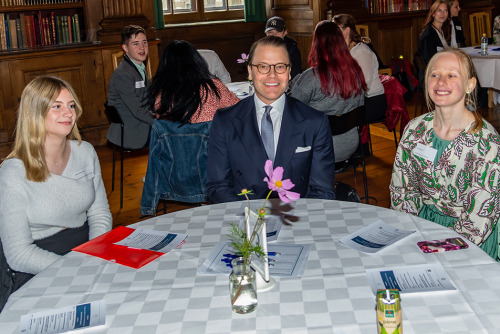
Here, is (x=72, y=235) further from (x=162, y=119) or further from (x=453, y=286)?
(x=453, y=286)

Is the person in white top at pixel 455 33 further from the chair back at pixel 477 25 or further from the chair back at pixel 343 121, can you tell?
the chair back at pixel 343 121

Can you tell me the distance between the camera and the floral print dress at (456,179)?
251cm

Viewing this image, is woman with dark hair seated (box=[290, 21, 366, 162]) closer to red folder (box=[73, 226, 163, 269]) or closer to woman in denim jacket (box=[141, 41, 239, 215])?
woman in denim jacket (box=[141, 41, 239, 215])

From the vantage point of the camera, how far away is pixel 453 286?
1704 millimetres

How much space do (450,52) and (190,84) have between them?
5.32 ft

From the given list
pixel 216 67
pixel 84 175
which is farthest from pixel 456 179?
pixel 216 67

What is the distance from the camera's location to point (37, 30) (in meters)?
6.37

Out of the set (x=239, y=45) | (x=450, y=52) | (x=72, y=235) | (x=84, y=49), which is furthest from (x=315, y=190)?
(x=239, y=45)

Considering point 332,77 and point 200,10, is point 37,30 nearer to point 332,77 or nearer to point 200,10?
point 200,10

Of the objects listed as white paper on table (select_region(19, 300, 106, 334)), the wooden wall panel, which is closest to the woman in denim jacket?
white paper on table (select_region(19, 300, 106, 334))

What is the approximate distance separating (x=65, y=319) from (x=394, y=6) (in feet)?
26.4

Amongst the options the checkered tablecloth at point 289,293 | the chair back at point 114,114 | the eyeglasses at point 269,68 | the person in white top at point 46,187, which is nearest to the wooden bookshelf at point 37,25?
the chair back at point 114,114

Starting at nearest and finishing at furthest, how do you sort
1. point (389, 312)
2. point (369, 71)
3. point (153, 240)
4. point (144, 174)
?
point (389, 312), point (153, 240), point (369, 71), point (144, 174)

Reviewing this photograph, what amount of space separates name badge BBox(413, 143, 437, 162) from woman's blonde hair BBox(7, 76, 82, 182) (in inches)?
61.4
